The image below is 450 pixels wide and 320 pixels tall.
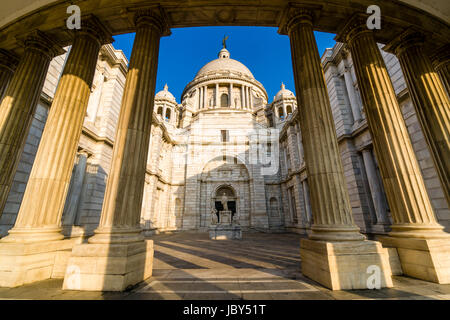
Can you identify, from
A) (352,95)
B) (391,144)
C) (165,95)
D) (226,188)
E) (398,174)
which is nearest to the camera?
(398,174)

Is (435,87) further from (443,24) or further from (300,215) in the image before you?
(300,215)

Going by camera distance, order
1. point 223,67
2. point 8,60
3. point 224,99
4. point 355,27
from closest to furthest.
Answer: point 355,27
point 8,60
point 224,99
point 223,67

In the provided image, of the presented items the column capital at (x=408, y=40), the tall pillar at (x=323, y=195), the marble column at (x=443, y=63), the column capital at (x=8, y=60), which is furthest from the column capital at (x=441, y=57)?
the column capital at (x=8, y=60)

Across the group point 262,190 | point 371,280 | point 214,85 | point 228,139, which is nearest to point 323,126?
point 371,280

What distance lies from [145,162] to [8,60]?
738 cm

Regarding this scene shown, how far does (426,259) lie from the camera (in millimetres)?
4105

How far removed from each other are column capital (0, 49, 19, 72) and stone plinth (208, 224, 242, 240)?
577 inches

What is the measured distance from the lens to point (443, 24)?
6.32m

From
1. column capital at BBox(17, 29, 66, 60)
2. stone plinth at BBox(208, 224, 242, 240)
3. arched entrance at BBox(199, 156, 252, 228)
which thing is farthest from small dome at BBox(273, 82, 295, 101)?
column capital at BBox(17, 29, 66, 60)

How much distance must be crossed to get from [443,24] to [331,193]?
293 inches

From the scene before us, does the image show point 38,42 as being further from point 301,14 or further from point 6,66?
point 301,14

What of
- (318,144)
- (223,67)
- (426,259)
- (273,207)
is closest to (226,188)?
(273,207)

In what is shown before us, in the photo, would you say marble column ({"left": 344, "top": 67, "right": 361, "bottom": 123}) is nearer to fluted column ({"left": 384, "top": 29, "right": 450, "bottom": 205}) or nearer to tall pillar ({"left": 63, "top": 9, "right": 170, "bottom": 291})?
fluted column ({"left": 384, "top": 29, "right": 450, "bottom": 205})

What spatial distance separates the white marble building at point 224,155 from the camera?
9.75 m
